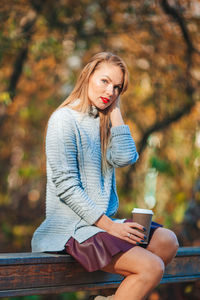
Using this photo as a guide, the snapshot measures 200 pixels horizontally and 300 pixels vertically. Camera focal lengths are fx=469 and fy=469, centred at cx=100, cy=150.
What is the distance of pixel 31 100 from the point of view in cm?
1181

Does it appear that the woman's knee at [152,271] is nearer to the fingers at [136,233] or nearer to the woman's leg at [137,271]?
the woman's leg at [137,271]

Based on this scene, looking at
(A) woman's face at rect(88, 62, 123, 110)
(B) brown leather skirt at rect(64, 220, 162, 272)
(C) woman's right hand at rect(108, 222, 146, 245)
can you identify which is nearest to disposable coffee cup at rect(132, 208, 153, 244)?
(C) woman's right hand at rect(108, 222, 146, 245)

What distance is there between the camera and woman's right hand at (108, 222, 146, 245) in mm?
2543

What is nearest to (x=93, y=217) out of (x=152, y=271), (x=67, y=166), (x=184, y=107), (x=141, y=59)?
(x=67, y=166)

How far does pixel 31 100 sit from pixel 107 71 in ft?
29.9

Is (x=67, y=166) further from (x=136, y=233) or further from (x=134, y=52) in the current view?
(x=134, y=52)

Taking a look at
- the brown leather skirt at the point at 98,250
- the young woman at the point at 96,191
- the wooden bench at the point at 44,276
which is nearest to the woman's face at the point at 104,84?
the young woman at the point at 96,191

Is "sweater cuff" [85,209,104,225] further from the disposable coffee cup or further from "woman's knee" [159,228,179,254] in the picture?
"woman's knee" [159,228,179,254]

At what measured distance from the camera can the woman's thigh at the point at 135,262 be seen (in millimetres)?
2486

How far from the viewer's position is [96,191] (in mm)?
2799

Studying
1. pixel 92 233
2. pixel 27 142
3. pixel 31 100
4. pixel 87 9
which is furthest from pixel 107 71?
pixel 27 142

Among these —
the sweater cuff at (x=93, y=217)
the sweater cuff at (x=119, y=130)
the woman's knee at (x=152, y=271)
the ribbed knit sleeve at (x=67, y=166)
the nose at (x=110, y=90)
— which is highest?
the nose at (x=110, y=90)

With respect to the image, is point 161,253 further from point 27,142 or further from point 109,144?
point 27,142

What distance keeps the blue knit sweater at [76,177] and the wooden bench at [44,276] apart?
105 mm
